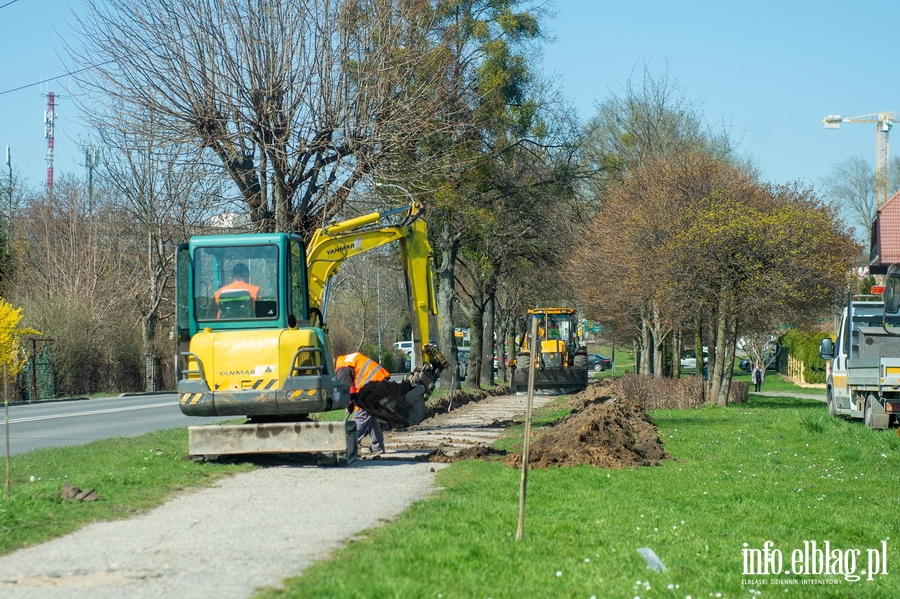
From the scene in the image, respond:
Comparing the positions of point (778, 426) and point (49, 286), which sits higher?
point (49, 286)

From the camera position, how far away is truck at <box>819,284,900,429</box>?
19484 millimetres

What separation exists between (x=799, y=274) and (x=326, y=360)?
18.1 metres

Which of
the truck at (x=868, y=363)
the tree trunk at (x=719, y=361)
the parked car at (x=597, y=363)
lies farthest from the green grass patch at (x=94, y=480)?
the parked car at (x=597, y=363)

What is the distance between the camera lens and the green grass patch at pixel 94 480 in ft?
28.4

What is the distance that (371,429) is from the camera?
52.1 ft

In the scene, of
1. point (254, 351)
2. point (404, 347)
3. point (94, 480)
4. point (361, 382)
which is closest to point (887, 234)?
point (361, 382)

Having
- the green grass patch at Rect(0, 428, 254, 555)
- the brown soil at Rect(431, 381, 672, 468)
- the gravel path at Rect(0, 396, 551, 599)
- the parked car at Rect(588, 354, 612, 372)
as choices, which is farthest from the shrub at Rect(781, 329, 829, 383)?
the gravel path at Rect(0, 396, 551, 599)

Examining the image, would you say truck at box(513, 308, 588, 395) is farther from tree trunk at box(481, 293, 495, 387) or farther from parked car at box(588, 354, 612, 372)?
parked car at box(588, 354, 612, 372)

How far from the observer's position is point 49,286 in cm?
4512

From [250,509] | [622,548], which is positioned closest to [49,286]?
[250,509]

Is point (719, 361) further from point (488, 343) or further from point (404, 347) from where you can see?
point (404, 347)

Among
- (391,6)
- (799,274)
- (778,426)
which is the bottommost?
(778,426)

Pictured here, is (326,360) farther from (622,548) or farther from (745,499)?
(622,548)

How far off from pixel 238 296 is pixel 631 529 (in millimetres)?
7146
